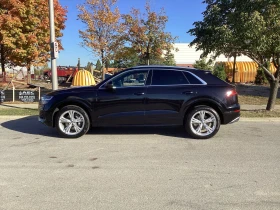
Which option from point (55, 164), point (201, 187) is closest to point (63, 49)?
point (55, 164)

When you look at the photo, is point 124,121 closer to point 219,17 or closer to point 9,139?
point 9,139

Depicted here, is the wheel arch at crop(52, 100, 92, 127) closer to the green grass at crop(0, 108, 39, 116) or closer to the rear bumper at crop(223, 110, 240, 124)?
the rear bumper at crop(223, 110, 240, 124)

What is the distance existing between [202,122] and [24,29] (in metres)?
13.4

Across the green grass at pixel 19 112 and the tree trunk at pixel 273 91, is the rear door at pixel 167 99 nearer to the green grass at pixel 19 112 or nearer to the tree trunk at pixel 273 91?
the tree trunk at pixel 273 91

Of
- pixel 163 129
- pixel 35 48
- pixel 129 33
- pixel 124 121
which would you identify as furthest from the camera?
pixel 129 33

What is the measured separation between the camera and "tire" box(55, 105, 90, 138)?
6746 millimetres

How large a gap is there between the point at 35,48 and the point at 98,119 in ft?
38.5

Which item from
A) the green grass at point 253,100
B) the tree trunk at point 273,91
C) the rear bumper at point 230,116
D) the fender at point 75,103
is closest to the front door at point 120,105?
the fender at point 75,103

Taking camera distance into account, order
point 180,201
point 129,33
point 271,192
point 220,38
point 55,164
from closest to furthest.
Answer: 1. point 180,201
2. point 271,192
3. point 55,164
4. point 220,38
5. point 129,33

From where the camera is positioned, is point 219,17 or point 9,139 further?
point 219,17

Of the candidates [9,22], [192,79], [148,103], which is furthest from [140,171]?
[9,22]

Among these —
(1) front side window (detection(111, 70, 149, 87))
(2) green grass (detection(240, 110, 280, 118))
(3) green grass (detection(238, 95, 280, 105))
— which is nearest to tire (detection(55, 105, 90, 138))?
(1) front side window (detection(111, 70, 149, 87))

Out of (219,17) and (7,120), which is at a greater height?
(219,17)

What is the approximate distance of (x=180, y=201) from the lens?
358cm
